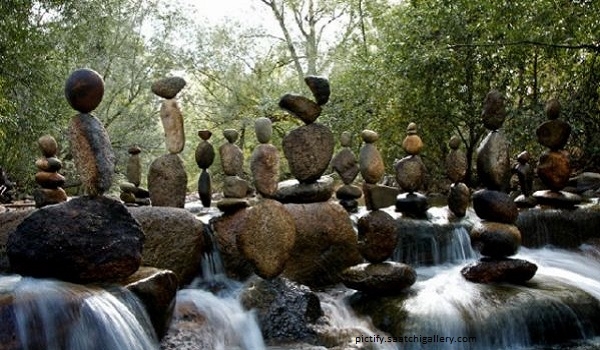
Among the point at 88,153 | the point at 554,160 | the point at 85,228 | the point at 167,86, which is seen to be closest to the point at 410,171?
the point at 554,160

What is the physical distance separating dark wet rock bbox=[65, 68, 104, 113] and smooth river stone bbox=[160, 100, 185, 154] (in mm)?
2782

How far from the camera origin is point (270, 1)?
24.1 metres

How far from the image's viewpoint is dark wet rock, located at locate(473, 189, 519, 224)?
6527 mm

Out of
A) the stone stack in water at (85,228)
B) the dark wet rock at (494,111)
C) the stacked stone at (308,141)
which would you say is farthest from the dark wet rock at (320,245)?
the stone stack in water at (85,228)

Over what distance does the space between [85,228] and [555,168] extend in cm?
743

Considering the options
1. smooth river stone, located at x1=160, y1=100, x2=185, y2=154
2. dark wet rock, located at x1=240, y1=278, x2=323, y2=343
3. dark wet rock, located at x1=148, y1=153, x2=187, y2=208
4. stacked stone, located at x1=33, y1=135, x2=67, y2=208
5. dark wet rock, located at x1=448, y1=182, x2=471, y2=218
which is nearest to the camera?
dark wet rock, located at x1=240, y1=278, x2=323, y2=343

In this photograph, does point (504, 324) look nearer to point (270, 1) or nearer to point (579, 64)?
point (579, 64)

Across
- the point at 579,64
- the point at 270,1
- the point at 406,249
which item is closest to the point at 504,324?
the point at 406,249

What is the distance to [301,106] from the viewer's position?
6.80 meters

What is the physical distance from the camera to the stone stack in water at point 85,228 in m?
3.87

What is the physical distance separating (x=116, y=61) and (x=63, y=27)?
4065 mm

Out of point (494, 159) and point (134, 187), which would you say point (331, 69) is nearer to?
point (134, 187)

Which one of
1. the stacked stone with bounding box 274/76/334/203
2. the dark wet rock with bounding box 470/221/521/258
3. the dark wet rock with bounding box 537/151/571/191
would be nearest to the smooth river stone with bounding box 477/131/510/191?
the dark wet rock with bounding box 470/221/521/258

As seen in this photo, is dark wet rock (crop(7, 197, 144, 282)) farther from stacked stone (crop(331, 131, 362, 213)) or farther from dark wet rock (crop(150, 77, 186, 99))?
stacked stone (crop(331, 131, 362, 213))
